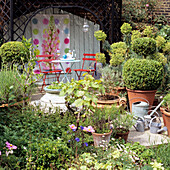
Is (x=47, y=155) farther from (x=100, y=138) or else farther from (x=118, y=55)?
(x=118, y=55)

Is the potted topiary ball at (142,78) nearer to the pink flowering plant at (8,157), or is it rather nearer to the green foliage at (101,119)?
the green foliage at (101,119)

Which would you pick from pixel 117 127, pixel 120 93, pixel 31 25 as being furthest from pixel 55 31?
pixel 117 127

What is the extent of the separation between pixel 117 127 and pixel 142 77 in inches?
53.5

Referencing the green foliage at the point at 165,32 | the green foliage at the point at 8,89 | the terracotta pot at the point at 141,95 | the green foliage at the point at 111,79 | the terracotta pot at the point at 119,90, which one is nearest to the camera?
the green foliage at the point at 8,89

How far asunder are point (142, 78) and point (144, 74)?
8 centimetres

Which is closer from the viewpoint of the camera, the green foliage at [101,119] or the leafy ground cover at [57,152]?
the leafy ground cover at [57,152]

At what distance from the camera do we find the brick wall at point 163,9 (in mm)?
8530

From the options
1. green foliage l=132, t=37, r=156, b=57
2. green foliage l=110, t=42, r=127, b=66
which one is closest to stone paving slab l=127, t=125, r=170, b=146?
green foliage l=132, t=37, r=156, b=57

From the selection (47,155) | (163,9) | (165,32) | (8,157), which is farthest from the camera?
(163,9)

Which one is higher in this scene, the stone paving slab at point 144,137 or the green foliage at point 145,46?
the green foliage at point 145,46

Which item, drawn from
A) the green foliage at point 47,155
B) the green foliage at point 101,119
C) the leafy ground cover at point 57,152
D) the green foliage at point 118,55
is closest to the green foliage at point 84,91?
the green foliage at point 101,119

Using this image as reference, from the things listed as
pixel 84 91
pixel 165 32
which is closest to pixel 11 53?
pixel 84 91

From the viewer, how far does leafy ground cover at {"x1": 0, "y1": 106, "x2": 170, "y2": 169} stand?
2574 mm

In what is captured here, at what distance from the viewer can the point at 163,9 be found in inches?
338
